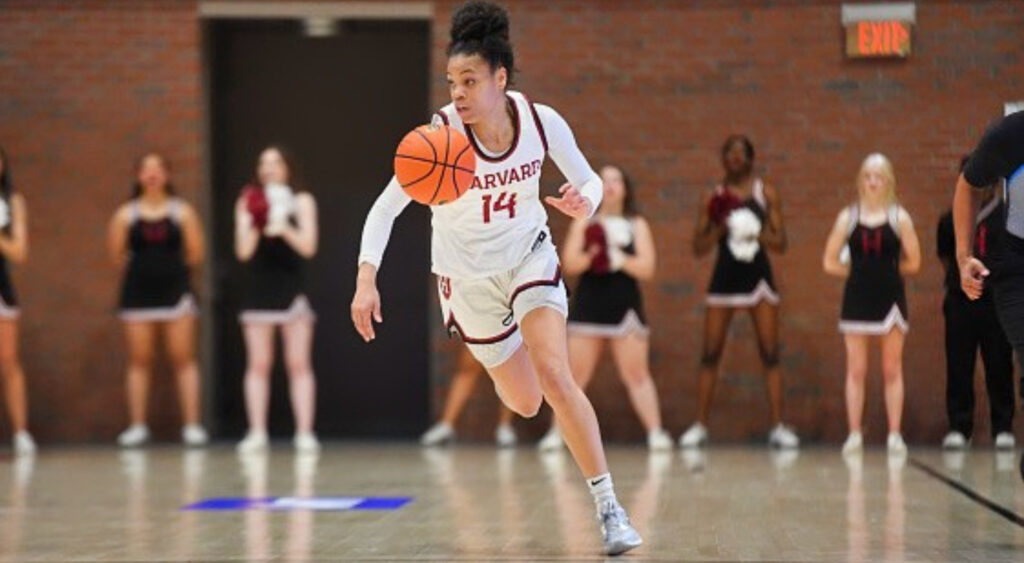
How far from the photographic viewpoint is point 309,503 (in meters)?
8.61

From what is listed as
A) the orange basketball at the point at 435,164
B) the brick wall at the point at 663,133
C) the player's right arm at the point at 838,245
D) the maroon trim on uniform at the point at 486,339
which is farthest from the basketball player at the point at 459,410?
the orange basketball at the point at 435,164

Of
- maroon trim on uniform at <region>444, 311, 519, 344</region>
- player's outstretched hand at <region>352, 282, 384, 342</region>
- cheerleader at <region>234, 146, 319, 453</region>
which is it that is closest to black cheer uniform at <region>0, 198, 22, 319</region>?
cheerleader at <region>234, 146, 319, 453</region>

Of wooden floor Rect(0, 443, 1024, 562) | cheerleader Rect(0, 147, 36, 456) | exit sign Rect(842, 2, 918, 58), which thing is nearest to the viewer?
wooden floor Rect(0, 443, 1024, 562)

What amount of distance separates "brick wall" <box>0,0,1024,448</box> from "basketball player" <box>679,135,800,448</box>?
0.52m

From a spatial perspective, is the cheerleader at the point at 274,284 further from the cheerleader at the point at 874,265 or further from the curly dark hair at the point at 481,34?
the curly dark hair at the point at 481,34

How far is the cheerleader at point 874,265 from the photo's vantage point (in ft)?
39.0

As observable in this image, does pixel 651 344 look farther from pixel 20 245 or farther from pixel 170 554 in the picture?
pixel 170 554

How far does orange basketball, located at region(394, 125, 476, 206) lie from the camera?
6.07 meters

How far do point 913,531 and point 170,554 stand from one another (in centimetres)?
305

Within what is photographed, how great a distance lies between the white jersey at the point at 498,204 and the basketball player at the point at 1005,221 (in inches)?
56.5

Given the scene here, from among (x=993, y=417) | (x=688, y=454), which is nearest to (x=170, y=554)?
(x=688, y=454)

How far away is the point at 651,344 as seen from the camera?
13227 millimetres

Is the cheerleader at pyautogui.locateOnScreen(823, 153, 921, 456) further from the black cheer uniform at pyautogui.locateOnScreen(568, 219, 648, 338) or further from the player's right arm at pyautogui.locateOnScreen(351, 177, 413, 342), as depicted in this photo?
the player's right arm at pyautogui.locateOnScreen(351, 177, 413, 342)

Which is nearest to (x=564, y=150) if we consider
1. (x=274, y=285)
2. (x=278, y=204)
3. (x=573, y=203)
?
(x=573, y=203)
